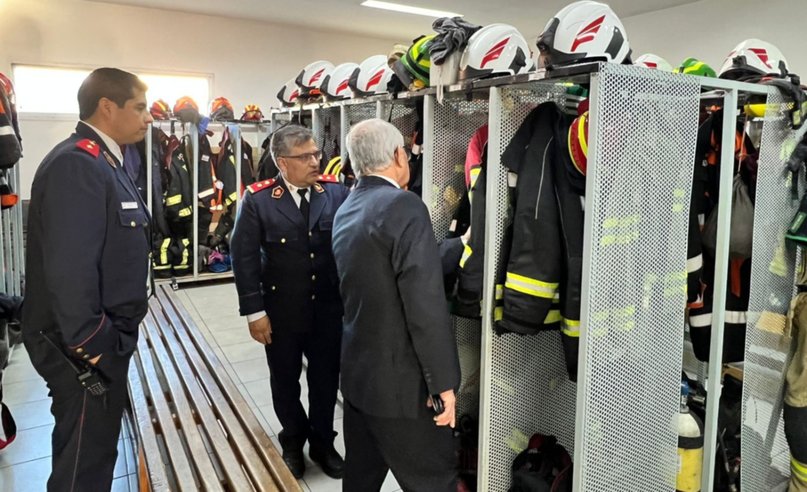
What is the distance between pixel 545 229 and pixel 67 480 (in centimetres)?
179

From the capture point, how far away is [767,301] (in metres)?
2.32

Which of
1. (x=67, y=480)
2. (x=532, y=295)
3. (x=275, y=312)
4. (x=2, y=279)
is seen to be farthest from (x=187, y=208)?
(x=532, y=295)

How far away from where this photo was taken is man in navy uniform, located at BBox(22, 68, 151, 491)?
1.70m

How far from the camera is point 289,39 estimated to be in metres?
7.98


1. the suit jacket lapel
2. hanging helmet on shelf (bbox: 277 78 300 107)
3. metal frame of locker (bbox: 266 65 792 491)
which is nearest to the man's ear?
the suit jacket lapel

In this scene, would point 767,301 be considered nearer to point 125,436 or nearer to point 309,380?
point 309,380

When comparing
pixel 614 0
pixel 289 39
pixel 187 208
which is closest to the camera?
pixel 187 208

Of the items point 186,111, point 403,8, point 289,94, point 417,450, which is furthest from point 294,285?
point 403,8

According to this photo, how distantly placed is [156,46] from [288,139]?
5.65 metres

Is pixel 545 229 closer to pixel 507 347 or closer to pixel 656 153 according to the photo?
pixel 656 153

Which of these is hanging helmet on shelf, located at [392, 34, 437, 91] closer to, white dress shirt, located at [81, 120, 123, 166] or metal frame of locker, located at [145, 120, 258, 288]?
white dress shirt, located at [81, 120, 123, 166]

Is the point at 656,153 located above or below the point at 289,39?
below

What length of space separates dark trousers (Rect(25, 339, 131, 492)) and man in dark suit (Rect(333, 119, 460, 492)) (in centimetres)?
81

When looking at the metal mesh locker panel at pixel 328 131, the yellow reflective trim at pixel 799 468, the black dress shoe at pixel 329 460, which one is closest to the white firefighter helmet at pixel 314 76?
the metal mesh locker panel at pixel 328 131
